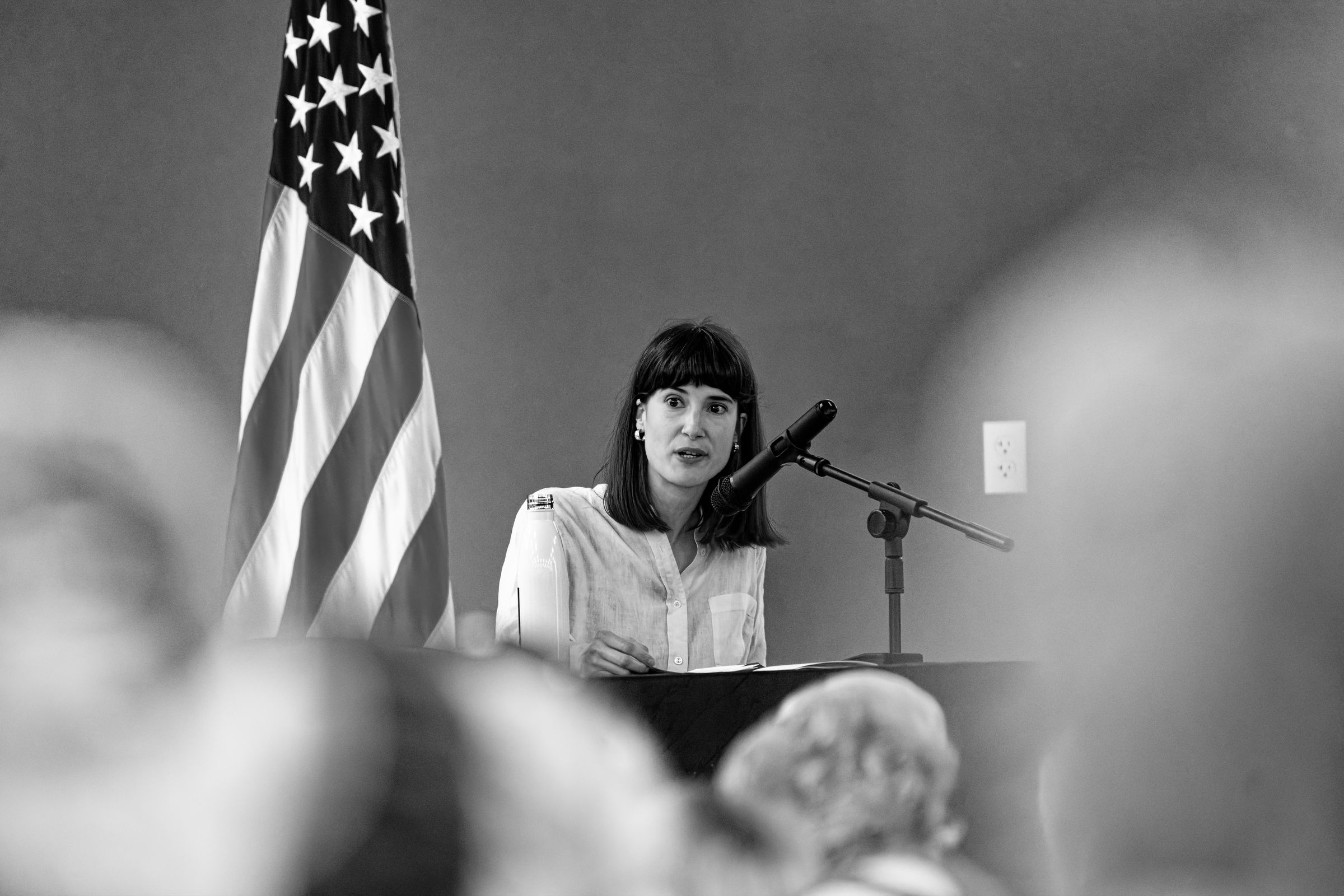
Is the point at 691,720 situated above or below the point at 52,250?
below

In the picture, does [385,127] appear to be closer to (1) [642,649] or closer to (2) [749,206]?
(2) [749,206]

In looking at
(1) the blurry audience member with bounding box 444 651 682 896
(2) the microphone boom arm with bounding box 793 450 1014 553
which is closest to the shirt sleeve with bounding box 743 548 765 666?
(2) the microphone boom arm with bounding box 793 450 1014 553

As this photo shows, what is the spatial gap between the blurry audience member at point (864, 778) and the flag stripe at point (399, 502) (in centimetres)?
76

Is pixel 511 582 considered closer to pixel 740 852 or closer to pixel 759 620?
pixel 759 620

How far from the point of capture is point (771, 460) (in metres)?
1.34

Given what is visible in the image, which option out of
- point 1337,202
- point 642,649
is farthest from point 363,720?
point 1337,202

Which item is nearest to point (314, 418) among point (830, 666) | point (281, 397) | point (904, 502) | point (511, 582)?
point (281, 397)

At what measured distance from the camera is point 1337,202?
1.65m

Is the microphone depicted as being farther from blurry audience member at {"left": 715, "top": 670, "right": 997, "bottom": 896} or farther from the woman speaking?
blurry audience member at {"left": 715, "top": 670, "right": 997, "bottom": 896}

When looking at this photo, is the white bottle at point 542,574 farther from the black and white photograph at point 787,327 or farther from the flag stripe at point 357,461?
the flag stripe at point 357,461

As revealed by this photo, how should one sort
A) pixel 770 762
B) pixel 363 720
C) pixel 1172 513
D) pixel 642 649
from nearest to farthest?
1. pixel 363 720
2. pixel 770 762
3. pixel 642 649
4. pixel 1172 513

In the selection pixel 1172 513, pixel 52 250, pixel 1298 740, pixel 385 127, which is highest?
pixel 385 127

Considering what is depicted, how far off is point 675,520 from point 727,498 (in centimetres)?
23

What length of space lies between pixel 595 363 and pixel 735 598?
423 mm
